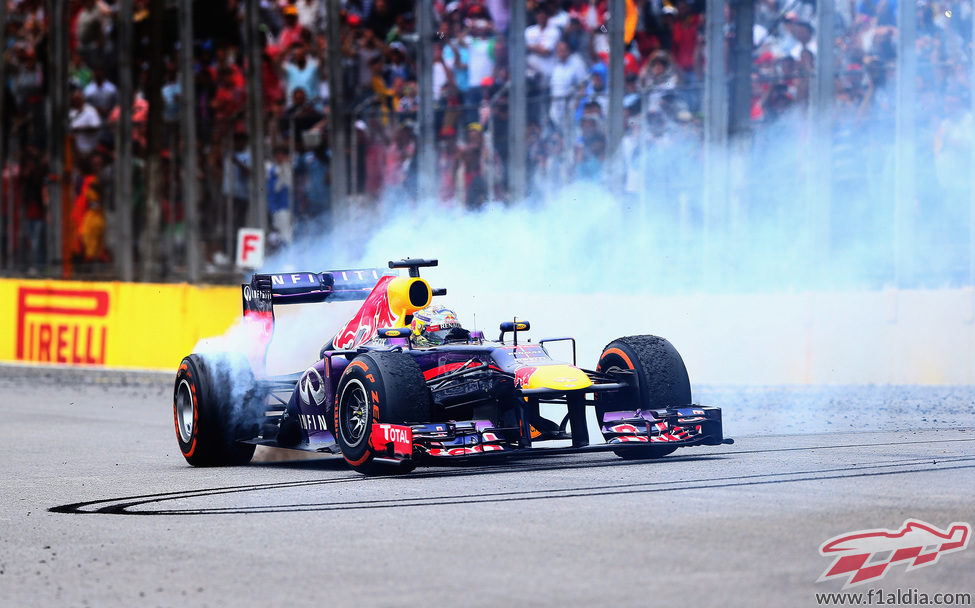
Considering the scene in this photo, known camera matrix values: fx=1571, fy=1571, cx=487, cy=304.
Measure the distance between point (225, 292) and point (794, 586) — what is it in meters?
16.3

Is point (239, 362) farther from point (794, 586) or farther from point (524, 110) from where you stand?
point (524, 110)

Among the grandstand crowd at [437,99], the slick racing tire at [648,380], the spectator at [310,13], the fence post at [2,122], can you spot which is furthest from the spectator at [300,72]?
the slick racing tire at [648,380]

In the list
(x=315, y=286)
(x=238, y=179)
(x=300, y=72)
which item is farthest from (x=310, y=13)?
(x=315, y=286)

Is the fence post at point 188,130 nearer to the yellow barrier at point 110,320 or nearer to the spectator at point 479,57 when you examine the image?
the yellow barrier at point 110,320

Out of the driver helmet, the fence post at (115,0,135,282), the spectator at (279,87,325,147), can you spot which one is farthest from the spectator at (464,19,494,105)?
the driver helmet

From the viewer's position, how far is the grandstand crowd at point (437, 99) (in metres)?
18.6

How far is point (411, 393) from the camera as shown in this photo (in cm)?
1032

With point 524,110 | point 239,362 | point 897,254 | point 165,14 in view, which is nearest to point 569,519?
point 239,362

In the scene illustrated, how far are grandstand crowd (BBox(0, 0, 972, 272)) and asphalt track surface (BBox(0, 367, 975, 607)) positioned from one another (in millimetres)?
6508

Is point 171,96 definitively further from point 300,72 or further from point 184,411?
point 184,411

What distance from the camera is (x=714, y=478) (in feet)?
32.3

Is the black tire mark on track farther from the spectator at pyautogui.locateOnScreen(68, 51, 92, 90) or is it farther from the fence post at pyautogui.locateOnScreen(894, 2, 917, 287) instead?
the spectator at pyautogui.locateOnScreen(68, 51, 92, 90)

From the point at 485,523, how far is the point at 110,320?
609 inches

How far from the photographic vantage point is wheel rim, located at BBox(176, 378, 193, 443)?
485 inches
